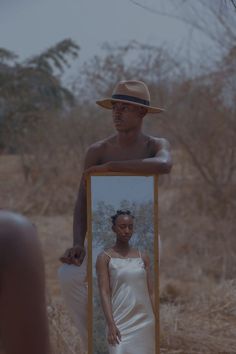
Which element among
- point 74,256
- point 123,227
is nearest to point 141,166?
point 123,227

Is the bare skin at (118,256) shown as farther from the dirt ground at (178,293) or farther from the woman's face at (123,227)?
the dirt ground at (178,293)

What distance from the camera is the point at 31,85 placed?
15633 mm

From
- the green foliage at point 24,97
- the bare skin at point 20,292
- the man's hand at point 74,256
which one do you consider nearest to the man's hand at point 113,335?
the man's hand at point 74,256

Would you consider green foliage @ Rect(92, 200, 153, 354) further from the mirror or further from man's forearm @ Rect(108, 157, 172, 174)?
man's forearm @ Rect(108, 157, 172, 174)

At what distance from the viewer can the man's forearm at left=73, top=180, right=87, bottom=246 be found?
3992 mm

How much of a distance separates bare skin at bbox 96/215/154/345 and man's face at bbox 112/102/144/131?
1.57ft

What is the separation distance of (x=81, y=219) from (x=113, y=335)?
1.98 ft

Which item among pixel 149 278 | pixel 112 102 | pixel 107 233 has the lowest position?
pixel 149 278

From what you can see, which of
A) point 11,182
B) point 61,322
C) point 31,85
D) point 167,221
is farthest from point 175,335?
point 31,85

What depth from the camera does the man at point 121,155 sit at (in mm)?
3885

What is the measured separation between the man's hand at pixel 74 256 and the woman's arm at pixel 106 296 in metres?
0.12

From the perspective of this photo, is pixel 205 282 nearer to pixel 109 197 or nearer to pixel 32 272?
pixel 109 197

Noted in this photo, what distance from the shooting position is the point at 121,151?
13.2 feet

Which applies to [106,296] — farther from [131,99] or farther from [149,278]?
[131,99]
